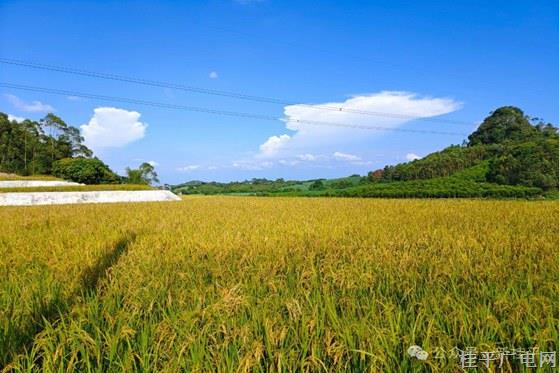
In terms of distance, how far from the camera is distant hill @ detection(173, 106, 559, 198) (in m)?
29.1

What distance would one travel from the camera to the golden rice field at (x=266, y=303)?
1.65 meters

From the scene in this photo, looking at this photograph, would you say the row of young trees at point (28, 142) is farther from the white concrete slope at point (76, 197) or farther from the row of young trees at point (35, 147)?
the white concrete slope at point (76, 197)

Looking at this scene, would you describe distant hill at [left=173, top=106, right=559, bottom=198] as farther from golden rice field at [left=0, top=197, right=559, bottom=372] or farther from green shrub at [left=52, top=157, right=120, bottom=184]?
golden rice field at [left=0, top=197, right=559, bottom=372]

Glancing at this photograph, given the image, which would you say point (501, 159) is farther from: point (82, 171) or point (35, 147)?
point (35, 147)

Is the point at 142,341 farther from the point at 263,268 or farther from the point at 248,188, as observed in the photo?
the point at 248,188

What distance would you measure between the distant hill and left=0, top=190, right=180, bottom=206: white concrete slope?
54.0 ft

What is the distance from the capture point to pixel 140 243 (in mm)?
4781

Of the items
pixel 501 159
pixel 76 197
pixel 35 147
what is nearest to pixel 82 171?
pixel 76 197

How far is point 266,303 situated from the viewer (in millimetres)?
2223

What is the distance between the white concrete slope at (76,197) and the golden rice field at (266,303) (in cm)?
1690

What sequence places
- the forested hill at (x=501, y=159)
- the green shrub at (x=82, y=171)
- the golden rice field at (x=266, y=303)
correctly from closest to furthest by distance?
the golden rice field at (x=266, y=303)
the green shrub at (x=82, y=171)
the forested hill at (x=501, y=159)

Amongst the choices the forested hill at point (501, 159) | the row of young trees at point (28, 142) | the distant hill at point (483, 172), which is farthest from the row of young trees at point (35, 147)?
the forested hill at point (501, 159)

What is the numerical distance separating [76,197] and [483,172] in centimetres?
4210

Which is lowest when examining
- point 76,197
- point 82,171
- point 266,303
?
point 266,303
